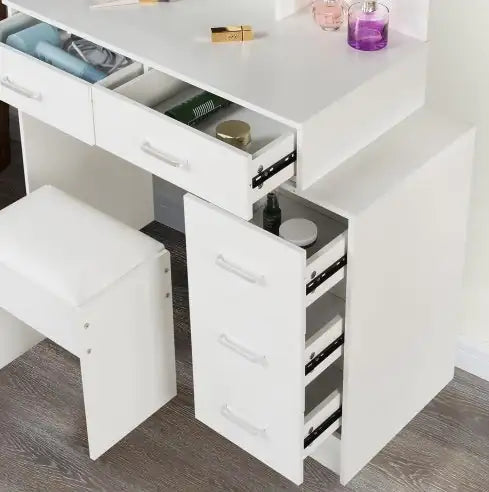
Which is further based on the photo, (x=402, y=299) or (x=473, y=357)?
(x=473, y=357)

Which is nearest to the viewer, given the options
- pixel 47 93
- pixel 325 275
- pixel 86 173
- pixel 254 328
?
pixel 325 275

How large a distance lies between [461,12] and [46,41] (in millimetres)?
815

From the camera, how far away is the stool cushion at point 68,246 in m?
2.17

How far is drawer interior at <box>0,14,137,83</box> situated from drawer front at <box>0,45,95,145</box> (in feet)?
0.08

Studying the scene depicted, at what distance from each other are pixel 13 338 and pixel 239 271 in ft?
2.53

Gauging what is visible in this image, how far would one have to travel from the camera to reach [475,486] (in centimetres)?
231

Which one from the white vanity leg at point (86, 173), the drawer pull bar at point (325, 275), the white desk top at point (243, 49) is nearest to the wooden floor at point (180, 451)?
the white vanity leg at point (86, 173)

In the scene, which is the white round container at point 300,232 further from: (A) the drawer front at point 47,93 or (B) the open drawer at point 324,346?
(A) the drawer front at point 47,93

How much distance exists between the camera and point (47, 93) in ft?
7.19

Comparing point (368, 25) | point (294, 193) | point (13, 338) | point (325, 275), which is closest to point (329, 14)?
point (368, 25)

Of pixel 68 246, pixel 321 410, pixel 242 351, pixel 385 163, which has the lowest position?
pixel 321 410

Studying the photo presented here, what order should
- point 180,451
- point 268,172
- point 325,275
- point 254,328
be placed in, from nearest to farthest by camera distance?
point 268,172 → point 325,275 → point 254,328 → point 180,451

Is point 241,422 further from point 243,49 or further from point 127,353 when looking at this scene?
point 243,49

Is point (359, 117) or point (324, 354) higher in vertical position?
point (359, 117)
